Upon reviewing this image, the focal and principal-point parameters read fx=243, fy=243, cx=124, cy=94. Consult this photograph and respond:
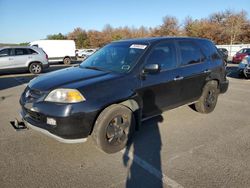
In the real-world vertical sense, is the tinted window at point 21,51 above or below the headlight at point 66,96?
above

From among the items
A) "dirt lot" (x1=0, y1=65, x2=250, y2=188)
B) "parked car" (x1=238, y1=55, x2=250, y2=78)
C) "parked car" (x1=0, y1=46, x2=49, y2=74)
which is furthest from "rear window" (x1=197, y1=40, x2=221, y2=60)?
"parked car" (x1=0, y1=46, x2=49, y2=74)

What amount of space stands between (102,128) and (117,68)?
3.75 feet

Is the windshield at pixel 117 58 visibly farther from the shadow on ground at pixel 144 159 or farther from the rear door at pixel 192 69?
the shadow on ground at pixel 144 159

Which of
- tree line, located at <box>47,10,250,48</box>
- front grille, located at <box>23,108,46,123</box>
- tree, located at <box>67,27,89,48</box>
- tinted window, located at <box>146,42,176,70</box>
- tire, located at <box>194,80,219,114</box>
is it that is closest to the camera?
front grille, located at <box>23,108,46,123</box>

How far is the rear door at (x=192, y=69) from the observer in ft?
16.0

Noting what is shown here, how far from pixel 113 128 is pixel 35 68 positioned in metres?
11.9

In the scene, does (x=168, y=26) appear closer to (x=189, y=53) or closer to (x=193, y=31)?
(x=193, y=31)

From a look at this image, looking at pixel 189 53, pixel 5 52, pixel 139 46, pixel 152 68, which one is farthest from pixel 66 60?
pixel 152 68

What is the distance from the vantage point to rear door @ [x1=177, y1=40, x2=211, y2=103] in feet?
16.0

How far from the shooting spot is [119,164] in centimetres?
347

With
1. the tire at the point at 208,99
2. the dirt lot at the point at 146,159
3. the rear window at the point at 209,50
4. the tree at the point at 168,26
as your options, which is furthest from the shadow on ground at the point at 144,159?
the tree at the point at 168,26

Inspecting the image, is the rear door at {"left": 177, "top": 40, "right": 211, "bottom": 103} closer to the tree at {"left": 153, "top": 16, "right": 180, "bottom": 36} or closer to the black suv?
the black suv

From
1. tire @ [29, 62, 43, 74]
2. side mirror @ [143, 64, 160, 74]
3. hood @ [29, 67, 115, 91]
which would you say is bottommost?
tire @ [29, 62, 43, 74]

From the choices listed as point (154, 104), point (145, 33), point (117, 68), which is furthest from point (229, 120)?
point (145, 33)
